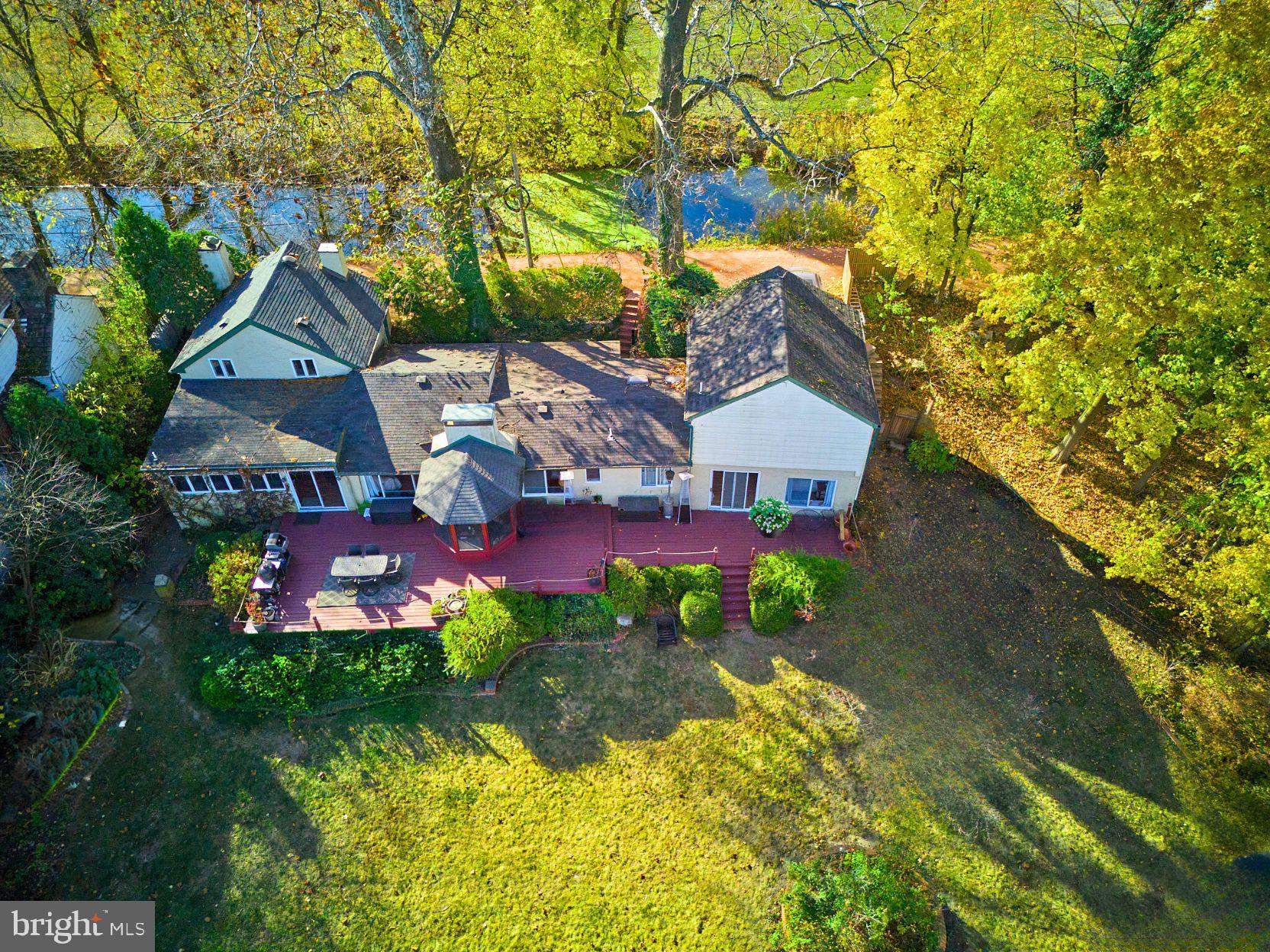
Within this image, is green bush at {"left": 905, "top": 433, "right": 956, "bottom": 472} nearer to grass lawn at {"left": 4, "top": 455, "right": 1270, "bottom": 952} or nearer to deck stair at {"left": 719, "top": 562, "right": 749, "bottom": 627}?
grass lawn at {"left": 4, "top": 455, "right": 1270, "bottom": 952}

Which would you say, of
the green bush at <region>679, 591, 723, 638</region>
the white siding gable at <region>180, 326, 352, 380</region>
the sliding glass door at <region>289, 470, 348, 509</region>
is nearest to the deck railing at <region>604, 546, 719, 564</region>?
the green bush at <region>679, 591, 723, 638</region>

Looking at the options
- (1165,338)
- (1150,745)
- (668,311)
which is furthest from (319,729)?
(1165,338)

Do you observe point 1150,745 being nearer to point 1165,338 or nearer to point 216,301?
point 1165,338

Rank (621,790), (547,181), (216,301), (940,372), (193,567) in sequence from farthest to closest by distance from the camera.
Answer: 1. (547,181)
2. (940,372)
3. (216,301)
4. (193,567)
5. (621,790)

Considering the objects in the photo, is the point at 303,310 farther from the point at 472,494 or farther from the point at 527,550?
the point at 527,550

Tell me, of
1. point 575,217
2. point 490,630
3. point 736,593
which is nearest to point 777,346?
point 736,593

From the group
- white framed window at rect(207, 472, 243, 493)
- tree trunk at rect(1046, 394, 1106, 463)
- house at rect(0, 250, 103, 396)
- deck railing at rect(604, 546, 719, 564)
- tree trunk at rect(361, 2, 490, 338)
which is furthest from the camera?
house at rect(0, 250, 103, 396)
